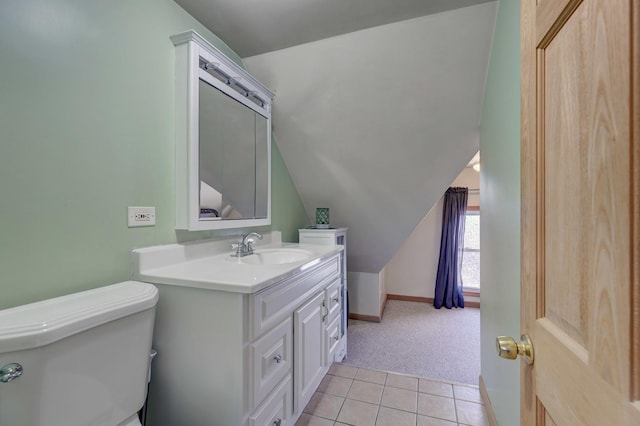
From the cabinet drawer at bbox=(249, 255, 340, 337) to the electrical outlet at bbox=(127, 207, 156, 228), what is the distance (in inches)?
24.8

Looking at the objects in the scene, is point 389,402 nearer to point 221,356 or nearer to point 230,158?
point 221,356

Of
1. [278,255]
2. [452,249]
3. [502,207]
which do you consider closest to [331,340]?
[278,255]

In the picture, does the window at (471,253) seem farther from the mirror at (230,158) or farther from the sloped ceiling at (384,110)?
the mirror at (230,158)

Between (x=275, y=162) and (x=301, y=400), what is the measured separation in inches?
66.8

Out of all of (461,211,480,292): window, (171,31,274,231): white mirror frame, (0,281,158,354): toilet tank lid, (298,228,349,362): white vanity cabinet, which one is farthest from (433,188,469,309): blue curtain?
(0,281,158,354): toilet tank lid

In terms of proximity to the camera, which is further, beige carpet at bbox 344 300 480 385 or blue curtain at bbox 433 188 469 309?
blue curtain at bbox 433 188 469 309

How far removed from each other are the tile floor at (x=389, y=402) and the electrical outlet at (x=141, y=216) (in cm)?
141

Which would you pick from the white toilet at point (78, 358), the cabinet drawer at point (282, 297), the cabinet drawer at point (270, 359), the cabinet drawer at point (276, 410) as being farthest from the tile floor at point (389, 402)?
the white toilet at point (78, 358)

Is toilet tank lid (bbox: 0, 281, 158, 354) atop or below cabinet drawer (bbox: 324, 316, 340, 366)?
atop

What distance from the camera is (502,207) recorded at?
4.56 ft

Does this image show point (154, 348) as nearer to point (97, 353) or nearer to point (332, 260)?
point (97, 353)

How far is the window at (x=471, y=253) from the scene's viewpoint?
4145 millimetres

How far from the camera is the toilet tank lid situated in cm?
69

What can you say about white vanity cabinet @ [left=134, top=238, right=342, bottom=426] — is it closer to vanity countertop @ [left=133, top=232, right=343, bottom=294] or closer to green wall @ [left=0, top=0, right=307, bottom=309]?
vanity countertop @ [left=133, top=232, right=343, bottom=294]
